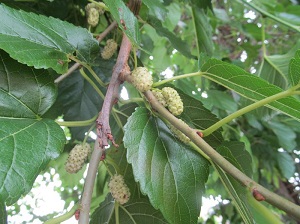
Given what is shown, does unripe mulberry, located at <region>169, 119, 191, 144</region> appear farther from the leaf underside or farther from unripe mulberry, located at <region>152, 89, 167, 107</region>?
the leaf underside

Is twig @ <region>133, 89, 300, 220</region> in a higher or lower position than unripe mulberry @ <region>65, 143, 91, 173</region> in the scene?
higher

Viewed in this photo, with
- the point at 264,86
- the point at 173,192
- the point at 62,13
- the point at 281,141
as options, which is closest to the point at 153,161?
the point at 173,192

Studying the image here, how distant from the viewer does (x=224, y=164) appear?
1.44 ft

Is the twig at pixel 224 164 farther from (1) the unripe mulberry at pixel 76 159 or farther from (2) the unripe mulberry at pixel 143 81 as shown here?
(1) the unripe mulberry at pixel 76 159

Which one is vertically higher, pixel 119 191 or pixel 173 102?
pixel 173 102

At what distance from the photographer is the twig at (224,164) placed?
0.38 metres

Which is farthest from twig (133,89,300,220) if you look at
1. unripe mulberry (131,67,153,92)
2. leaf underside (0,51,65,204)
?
leaf underside (0,51,65,204)

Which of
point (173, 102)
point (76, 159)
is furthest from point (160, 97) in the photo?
point (76, 159)

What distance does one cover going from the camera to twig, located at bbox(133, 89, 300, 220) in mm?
384

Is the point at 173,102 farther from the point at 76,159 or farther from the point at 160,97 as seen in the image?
the point at 76,159

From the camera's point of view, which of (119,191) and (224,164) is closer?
(224,164)

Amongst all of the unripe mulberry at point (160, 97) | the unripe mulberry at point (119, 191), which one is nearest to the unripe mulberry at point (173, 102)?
the unripe mulberry at point (160, 97)

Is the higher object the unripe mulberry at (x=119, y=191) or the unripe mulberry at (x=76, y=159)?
the unripe mulberry at (x=76, y=159)

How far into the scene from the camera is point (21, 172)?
41 cm
